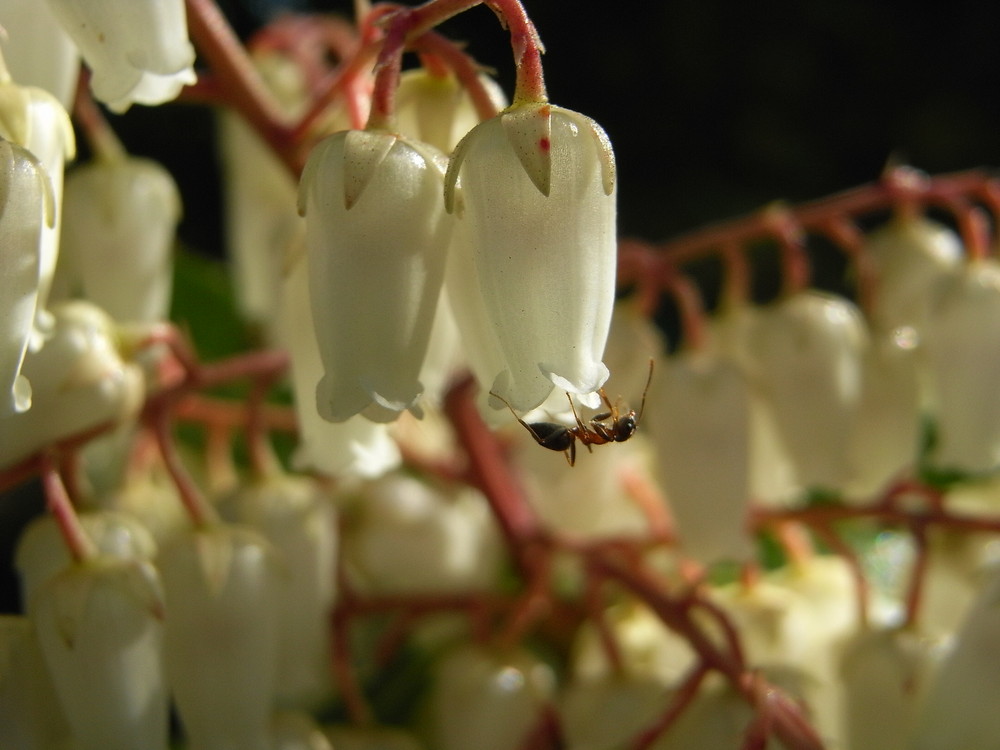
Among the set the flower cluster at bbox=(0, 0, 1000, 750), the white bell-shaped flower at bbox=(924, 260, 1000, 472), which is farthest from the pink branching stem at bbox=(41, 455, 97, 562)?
the white bell-shaped flower at bbox=(924, 260, 1000, 472)

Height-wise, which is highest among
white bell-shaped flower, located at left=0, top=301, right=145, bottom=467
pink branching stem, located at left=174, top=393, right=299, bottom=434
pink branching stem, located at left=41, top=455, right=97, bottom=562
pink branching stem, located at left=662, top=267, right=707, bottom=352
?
white bell-shaped flower, located at left=0, top=301, right=145, bottom=467

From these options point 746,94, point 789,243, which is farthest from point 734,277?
point 746,94

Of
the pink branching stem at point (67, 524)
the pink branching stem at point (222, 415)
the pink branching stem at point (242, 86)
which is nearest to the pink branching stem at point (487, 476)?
the pink branching stem at point (222, 415)

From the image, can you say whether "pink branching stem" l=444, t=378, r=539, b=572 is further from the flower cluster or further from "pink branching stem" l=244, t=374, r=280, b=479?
"pink branching stem" l=244, t=374, r=280, b=479

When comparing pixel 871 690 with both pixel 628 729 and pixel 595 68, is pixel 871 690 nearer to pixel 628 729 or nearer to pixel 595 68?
pixel 628 729

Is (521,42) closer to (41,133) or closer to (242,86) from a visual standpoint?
(41,133)

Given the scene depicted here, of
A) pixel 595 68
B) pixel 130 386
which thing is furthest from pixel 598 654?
pixel 595 68
